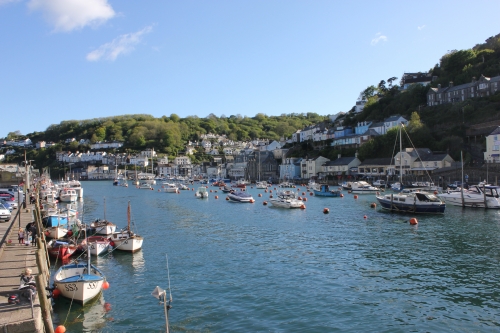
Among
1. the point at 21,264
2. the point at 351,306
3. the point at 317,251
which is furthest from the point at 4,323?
the point at 317,251

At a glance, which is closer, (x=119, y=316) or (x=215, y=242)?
(x=119, y=316)

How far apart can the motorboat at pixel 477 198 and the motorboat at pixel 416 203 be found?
6.53 metres

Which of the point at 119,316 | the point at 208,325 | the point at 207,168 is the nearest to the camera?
the point at 208,325

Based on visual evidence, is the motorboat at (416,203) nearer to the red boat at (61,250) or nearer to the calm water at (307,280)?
the calm water at (307,280)

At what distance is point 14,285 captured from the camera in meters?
16.2

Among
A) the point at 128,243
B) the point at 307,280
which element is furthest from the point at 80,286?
the point at 307,280

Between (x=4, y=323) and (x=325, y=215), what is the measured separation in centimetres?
3837

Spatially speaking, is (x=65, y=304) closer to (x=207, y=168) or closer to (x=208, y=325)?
(x=208, y=325)

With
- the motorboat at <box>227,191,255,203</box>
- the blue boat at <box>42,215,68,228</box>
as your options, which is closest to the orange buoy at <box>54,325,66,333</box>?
the blue boat at <box>42,215,68,228</box>

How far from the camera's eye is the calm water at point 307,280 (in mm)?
15602

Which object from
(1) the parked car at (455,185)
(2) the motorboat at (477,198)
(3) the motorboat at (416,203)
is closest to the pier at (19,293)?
(3) the motorboat at (416,203)

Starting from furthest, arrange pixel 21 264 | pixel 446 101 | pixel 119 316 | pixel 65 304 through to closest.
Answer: pixel 446 101
pixel 21 264
pixel 65 304
pixel 119 316

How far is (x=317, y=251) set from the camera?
27609 millimetres

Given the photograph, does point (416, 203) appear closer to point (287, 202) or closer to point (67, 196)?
point (287, 202)
